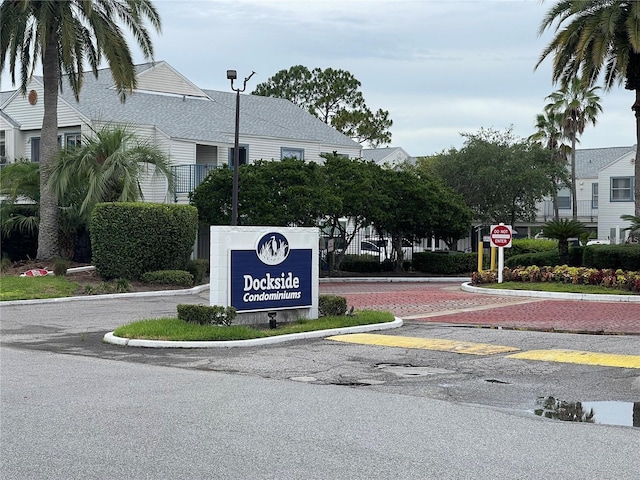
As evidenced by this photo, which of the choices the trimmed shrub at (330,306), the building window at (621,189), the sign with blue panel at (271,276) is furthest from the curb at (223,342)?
the building window at (621,189)

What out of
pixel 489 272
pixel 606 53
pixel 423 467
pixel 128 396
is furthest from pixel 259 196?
pixel 423 467

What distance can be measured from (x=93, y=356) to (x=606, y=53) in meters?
22.1

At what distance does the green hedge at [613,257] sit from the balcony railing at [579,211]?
1312 inches

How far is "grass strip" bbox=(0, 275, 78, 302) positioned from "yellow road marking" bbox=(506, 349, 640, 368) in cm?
1441

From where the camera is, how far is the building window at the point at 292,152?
137 ft

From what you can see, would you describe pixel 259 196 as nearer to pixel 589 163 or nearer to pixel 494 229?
pixel 494 229

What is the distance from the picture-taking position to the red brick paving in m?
17.6

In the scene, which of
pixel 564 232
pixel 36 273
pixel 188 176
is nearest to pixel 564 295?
pixel 564 232

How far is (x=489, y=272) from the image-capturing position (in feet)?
92.1

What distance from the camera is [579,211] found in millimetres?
60562

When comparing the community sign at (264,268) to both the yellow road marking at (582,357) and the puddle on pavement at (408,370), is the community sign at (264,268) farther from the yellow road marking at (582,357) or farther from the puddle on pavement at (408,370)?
the yellow road marking at (582,357)

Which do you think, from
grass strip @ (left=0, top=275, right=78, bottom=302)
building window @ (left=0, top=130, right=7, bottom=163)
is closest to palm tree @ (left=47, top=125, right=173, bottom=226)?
grass strip @ (left=0, top=275, right=78, bottom=302)

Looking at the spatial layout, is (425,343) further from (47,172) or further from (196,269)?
(47,172)

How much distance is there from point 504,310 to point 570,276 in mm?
5496
